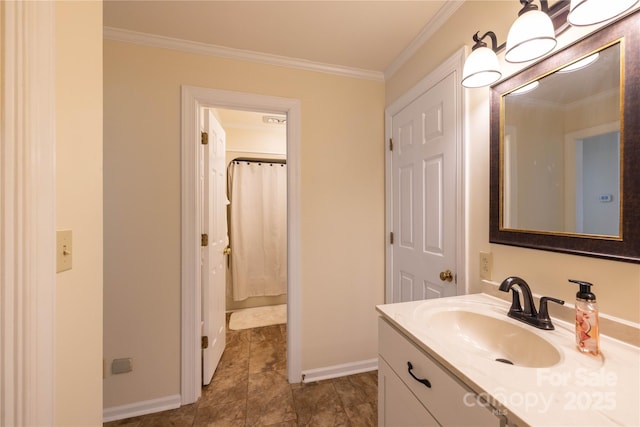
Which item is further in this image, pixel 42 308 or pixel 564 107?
pixel 564 107

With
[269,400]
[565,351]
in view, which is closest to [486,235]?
[565,351]

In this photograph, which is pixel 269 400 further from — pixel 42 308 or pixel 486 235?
pixel 486 235

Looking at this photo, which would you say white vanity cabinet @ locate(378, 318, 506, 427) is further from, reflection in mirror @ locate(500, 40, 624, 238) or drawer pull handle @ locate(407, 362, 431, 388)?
reflection in mirror @ locate(500, 40, 624, 238)

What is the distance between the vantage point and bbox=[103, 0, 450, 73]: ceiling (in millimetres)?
1355

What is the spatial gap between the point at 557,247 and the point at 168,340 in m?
2.08

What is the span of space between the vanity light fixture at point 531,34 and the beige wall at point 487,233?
0.29 feet

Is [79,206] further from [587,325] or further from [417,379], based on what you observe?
[587,325]

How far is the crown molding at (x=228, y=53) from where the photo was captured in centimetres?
155

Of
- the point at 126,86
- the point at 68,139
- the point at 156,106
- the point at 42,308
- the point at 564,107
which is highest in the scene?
the point at 126,86

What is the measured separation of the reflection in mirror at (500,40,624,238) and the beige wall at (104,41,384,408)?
1.04 m

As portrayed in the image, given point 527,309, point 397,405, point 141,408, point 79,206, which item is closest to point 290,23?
point 79,206

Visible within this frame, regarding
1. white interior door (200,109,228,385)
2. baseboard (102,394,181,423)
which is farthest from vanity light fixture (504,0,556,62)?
baseboard (102,394,181,423)

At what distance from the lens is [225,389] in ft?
5.77

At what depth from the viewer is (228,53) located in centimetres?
171
